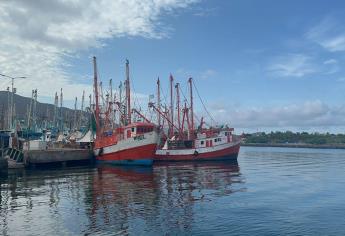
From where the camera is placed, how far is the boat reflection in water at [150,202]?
21.1 m

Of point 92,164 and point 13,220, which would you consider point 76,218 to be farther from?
point 92,164

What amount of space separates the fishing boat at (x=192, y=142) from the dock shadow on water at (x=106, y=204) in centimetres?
3514

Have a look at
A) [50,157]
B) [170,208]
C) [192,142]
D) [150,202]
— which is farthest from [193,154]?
[170,208]

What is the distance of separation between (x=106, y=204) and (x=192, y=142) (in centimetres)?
5498

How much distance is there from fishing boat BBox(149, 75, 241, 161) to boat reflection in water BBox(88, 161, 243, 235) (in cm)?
3410

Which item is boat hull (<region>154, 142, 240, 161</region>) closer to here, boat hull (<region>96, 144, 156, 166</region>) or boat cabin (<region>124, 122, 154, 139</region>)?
boat hull (<region>96, 144, 156, 166</region>)

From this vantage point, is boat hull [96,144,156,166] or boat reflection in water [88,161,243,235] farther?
boat hull [96,144,156,166]

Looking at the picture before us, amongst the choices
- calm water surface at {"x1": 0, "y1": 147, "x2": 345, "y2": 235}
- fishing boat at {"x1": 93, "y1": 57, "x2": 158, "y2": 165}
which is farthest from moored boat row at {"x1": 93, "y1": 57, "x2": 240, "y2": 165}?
calm water surface at {"x1": 0, "y1": 147, "x2": 345, "y2": 235}

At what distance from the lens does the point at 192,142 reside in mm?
81750

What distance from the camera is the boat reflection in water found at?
2106 cm

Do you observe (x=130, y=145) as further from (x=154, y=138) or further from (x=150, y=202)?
(x=150, y=202)

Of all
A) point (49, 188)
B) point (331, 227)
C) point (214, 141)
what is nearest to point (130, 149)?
point (214, 141)

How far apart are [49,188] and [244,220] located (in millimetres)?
20372

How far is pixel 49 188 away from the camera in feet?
119
